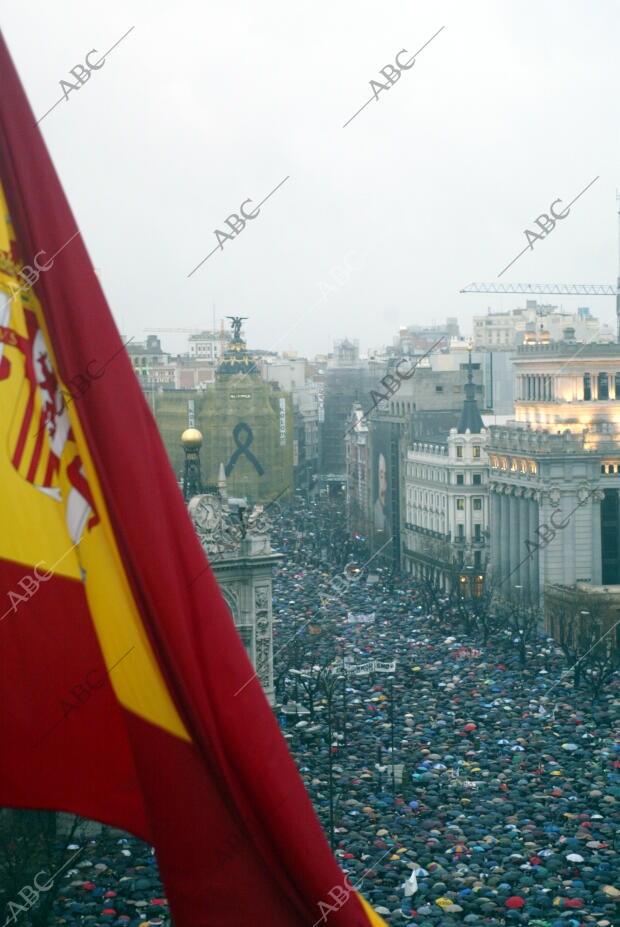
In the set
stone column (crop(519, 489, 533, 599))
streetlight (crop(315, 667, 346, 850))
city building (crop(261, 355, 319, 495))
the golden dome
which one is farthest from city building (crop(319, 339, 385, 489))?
the golden dome

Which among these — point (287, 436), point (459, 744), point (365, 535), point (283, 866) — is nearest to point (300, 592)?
point (365, 535)

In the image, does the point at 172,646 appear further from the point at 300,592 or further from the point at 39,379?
the point at 300,592

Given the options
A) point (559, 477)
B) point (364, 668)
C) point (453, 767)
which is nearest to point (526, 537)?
point (559, 477)

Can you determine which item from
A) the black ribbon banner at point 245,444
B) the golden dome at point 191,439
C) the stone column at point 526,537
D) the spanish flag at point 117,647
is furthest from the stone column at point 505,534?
the spanish flag at point 117,647

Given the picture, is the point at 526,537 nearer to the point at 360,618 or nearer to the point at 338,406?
the point at 360,618

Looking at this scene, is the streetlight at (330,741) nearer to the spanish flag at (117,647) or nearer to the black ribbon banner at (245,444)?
the spanish flag at (117,647)

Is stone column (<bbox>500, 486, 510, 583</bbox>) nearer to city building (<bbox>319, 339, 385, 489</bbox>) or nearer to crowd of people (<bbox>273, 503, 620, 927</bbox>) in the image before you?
crowd of people (<bbox>273, 503, 620, 927</bbox>)
